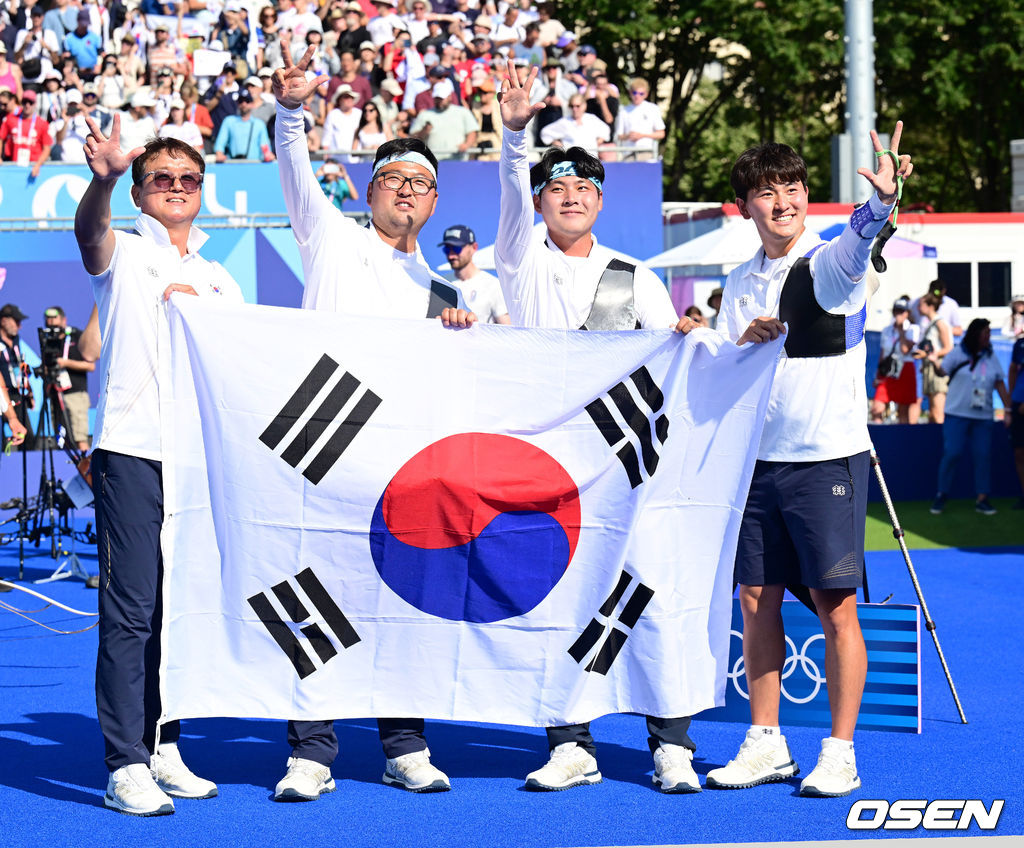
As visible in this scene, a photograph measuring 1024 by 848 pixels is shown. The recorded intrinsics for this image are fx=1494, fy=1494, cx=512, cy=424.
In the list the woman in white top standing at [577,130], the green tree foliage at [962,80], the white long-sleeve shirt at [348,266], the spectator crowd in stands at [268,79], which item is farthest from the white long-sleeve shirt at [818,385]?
the green tree foliage at [962,80]

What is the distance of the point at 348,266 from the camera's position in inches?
211

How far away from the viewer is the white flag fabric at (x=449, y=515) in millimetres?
5145

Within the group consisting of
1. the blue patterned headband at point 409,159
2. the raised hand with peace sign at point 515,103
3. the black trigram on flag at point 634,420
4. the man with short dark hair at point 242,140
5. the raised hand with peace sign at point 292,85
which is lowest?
the black trigram on flag at point 634,420

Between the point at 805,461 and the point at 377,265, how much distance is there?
168 centimetres

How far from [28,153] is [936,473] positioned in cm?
1114

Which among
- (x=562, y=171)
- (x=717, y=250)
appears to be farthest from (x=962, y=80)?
(x=562, y=171)

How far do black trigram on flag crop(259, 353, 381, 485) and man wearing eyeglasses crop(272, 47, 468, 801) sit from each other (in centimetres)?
28

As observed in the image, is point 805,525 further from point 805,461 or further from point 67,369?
point 67,369

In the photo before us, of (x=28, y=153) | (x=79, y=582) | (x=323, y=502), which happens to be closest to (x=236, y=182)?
(x=28, y=153)

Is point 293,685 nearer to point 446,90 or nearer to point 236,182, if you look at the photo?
point 236,182

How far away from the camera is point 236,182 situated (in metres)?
17.5

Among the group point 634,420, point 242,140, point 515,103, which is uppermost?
point 242,140

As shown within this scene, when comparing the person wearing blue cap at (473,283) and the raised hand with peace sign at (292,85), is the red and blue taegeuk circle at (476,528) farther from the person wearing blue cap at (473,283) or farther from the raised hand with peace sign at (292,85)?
the person wearing blue cap at (473,283)

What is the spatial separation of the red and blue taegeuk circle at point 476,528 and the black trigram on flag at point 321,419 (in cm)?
23
